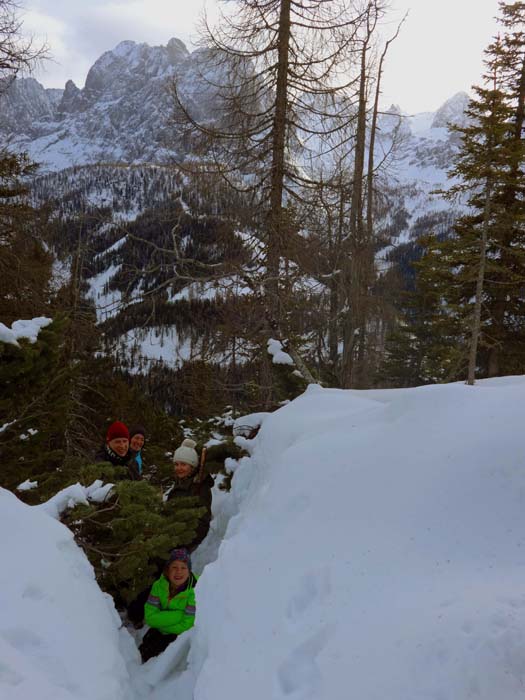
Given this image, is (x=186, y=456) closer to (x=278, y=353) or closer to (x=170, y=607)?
(x=170, y=607)

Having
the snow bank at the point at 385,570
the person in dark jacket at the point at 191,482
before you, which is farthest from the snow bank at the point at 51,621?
the person in dark jacket at the point at 191,482

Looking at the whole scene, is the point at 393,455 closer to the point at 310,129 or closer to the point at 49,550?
the point at 49,550

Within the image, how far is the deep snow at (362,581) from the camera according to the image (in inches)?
77.3

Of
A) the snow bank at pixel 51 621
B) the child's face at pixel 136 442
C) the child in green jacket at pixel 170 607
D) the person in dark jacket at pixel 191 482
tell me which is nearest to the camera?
the snow bank at pixel 51 621

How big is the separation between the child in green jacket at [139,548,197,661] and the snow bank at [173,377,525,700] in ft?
2.12

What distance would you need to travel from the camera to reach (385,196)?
1269 cm

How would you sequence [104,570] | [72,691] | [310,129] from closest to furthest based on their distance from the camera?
[72,691] → [104,570] → [310,129]

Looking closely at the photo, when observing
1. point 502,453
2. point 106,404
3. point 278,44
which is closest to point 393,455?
point 502,453

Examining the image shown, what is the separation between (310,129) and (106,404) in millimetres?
11125

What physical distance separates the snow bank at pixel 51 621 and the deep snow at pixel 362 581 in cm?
1

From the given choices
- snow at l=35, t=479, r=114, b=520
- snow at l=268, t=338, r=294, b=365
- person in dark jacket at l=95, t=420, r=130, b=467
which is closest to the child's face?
person in dark jacket at l=95, t=420, r=130, b=467

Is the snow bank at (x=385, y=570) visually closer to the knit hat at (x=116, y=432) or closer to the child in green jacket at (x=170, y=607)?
the child in green jacket at (x=170, y=607)

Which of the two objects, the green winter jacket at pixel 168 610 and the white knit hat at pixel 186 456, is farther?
the white knit hat at pixel 186 456

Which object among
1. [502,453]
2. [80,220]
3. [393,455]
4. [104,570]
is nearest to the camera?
[502,453]
